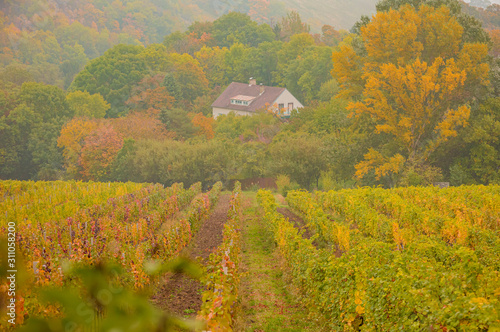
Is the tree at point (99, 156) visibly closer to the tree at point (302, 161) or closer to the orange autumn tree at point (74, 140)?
the orange autumn tree at point (74, 140)

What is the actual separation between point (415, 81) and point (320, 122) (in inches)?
719

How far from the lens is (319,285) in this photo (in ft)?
29.6

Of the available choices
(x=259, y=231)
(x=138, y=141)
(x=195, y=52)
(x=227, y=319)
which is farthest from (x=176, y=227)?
(x=195, y=52)

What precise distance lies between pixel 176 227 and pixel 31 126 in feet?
156

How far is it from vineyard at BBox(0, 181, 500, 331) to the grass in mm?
83

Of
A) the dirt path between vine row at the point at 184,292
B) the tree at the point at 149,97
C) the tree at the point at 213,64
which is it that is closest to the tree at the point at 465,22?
the dirt path between vine row at the point at 184,292

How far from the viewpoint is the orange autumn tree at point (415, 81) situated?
32500 millimetres

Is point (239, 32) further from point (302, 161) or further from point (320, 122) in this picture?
point (302, 161)

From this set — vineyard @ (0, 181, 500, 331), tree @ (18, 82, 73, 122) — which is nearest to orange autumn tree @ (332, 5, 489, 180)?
vineyard @ (0, 181, 500, 331)

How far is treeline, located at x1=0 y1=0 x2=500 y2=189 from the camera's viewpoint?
33625 millimetres

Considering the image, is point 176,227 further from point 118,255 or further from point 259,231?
point 259,231

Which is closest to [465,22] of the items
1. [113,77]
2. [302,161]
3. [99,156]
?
[302,161]

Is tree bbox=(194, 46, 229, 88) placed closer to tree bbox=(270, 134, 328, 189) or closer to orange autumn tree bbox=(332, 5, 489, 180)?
tree bbox=(270, 134, 328, 189)

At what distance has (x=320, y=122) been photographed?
50.1m
